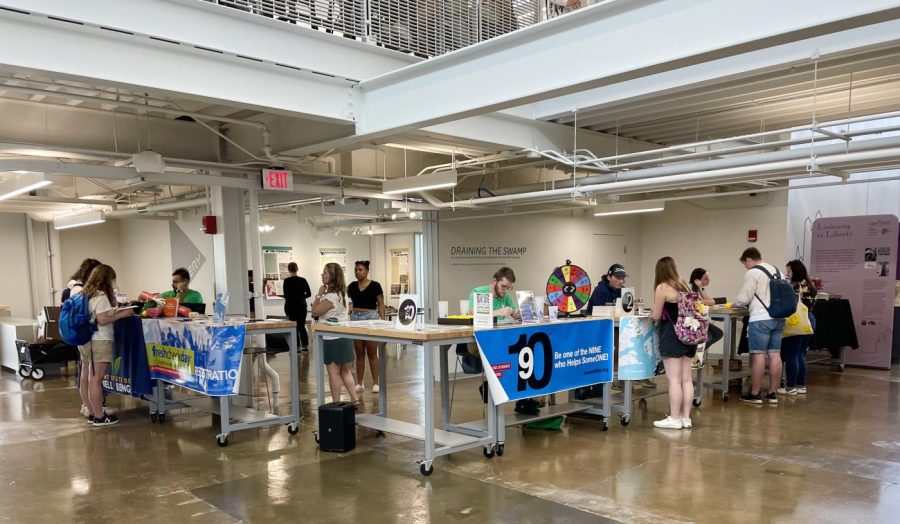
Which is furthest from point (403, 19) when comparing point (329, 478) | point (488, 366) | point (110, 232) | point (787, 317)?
point (110, 232)

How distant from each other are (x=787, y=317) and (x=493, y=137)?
349 centimetres

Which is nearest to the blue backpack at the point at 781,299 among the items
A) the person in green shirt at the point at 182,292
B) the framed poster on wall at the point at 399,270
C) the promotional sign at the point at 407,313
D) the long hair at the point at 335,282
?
the promotional sign at the point at 407,313

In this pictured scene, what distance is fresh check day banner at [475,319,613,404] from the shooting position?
4590 millimetres

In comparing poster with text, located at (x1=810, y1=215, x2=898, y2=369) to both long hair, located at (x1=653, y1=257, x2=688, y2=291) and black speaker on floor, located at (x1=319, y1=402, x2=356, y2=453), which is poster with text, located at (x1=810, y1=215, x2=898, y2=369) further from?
black speaker on floor, located at (x1=319, y1=402, x2=356, y2=453)

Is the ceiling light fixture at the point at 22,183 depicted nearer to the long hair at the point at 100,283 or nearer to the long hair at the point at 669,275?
the long hair at the point at 100,283

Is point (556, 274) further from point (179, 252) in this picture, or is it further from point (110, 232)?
point (110, 232)

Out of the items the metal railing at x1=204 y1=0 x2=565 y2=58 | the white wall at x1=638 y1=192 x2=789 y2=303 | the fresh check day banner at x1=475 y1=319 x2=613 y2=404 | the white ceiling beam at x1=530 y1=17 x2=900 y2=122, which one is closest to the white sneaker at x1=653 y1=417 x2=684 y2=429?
the fresh check day banner at x1=475 y1=319 x2=613 y2=404

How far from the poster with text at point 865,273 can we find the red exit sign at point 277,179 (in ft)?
25.4

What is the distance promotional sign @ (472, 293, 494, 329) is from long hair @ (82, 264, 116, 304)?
358 cm

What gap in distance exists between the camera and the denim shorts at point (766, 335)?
20.8 feet

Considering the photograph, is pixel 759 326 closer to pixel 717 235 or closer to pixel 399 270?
pixel 717 235

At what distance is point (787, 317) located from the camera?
6262mm

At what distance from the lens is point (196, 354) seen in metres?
5.30

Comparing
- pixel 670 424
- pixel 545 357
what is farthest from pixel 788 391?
pixel 545 357
